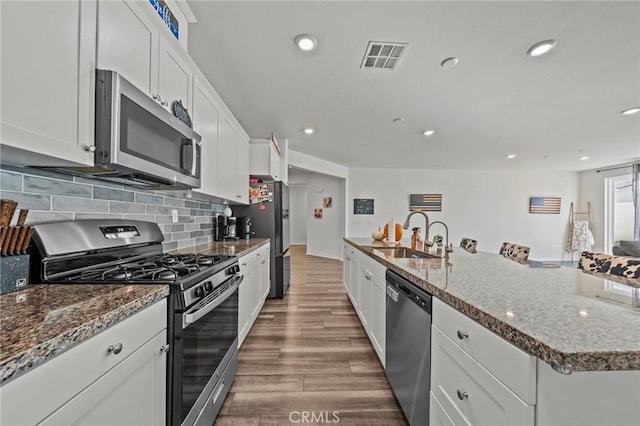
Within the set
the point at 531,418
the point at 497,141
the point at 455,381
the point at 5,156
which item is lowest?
the point at 455,381

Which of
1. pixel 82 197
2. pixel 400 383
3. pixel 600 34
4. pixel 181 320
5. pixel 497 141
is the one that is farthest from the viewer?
pixel 497 141

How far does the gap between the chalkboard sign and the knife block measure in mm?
6420

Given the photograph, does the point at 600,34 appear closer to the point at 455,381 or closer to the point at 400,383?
the point at 455,381

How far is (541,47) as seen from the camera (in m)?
1.99

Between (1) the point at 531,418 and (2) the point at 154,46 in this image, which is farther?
(2) the point at 154,46

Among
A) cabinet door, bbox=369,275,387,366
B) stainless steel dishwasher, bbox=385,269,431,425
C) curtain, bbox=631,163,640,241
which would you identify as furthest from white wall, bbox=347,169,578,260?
stainless steel dishwasher, bbox=385,269,431,425

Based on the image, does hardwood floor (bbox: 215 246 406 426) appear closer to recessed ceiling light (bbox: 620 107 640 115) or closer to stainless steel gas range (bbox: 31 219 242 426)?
stainless steel gas range (bbox: 31 219 242 426)

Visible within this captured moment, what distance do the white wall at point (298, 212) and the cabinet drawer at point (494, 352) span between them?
9.11 metres

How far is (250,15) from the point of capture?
1696mm

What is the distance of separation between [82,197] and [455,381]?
1906mm

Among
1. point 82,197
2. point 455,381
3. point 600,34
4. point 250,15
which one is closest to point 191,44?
point 250,15

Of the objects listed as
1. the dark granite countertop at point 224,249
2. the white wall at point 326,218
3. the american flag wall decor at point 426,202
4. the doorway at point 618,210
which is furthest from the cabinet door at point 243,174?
the doorway at point 618,210

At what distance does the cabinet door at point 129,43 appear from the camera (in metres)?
1.05

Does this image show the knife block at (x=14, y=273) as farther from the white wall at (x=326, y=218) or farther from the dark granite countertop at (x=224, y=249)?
the white wall at (x=326, y=218)
